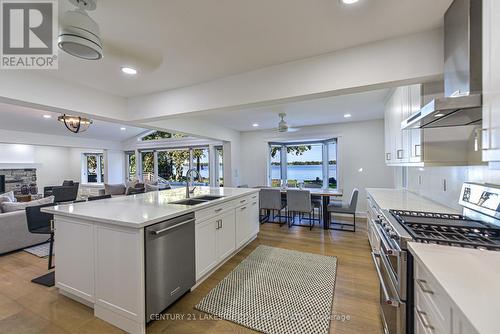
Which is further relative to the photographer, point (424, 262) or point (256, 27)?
point (256, 27)

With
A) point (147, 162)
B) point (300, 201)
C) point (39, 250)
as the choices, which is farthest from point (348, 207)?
point (147, 162)

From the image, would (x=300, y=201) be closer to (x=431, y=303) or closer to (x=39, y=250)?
(x=431, y=303)

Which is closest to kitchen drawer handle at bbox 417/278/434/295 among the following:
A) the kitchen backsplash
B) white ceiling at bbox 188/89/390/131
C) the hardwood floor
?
the hardwood floor

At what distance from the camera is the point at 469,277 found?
0.87 metres

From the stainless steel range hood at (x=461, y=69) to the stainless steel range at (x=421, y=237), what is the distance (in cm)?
55

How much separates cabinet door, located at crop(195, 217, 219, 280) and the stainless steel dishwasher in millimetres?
89

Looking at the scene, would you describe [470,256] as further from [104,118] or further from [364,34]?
[104,118]

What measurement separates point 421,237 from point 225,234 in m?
2.09

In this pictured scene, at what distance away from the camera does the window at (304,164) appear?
589 cm

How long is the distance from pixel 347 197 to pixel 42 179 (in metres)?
A: 11.8

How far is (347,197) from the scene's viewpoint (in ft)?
18.2

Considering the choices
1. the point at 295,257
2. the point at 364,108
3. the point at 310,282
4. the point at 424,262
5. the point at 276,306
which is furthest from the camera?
the point at 364,108

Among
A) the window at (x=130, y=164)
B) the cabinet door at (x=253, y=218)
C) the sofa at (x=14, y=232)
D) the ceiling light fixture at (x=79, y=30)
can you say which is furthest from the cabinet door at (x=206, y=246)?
the window at (x=130, y=164)

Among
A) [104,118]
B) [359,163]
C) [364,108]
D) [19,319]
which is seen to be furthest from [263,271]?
[359,163]
